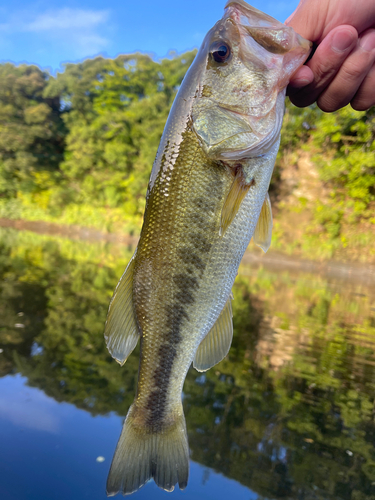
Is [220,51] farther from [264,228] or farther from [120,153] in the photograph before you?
[120,153]

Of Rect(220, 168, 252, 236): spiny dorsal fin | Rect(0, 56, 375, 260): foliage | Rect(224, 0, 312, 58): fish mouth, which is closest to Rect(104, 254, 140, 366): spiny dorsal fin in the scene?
Rect(220, 168, 252, 236): spiny dorsal fin

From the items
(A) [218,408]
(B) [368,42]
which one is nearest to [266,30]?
(B) [368,42]

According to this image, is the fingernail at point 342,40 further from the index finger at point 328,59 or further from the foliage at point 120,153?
the foliage at point 120,153

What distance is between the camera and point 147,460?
168 centimetres

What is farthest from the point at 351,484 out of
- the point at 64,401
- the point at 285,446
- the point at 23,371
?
the point at 23,371

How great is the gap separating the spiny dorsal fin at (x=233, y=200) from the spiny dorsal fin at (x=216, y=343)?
44 cm

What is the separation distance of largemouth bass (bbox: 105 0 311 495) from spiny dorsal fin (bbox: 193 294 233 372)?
0.05 m

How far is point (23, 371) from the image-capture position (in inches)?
172

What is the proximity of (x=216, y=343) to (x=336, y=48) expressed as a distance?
1.40 meters

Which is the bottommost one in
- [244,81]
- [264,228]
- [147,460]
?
[147,460]

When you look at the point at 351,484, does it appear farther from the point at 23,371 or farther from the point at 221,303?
the point at 23,371

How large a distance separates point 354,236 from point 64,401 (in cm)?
1702

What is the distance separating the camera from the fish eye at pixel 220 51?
1.69m

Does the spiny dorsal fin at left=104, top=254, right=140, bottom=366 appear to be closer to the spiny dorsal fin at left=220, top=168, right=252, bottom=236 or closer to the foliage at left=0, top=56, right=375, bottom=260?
the spiny dorsal fin at left=220, top=168, right=252, bottom=236
